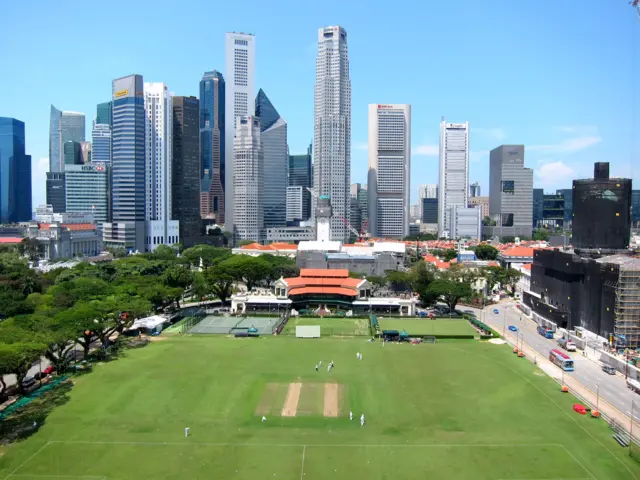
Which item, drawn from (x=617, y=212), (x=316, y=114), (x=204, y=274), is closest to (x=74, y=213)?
(x=316, y=114)

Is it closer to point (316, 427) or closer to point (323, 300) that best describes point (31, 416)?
point (316, 427)

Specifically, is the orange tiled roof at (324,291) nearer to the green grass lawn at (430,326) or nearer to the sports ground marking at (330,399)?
the green grass lawn at (430,326)

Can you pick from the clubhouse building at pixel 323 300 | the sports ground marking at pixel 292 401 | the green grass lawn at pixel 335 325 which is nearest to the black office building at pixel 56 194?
the clubhouse building at pixel 323 300

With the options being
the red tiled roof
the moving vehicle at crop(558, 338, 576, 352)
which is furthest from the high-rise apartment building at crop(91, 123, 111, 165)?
the moving vehicle at crop(558, 338, 576, 352)

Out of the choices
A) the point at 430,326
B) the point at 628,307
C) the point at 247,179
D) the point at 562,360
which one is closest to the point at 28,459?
the point at 562,360

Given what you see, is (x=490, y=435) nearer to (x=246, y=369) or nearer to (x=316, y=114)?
(x=246, y=369)

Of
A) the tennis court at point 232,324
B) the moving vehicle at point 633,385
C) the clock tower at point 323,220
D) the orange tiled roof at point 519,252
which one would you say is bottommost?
the tennis court at point 232,324
